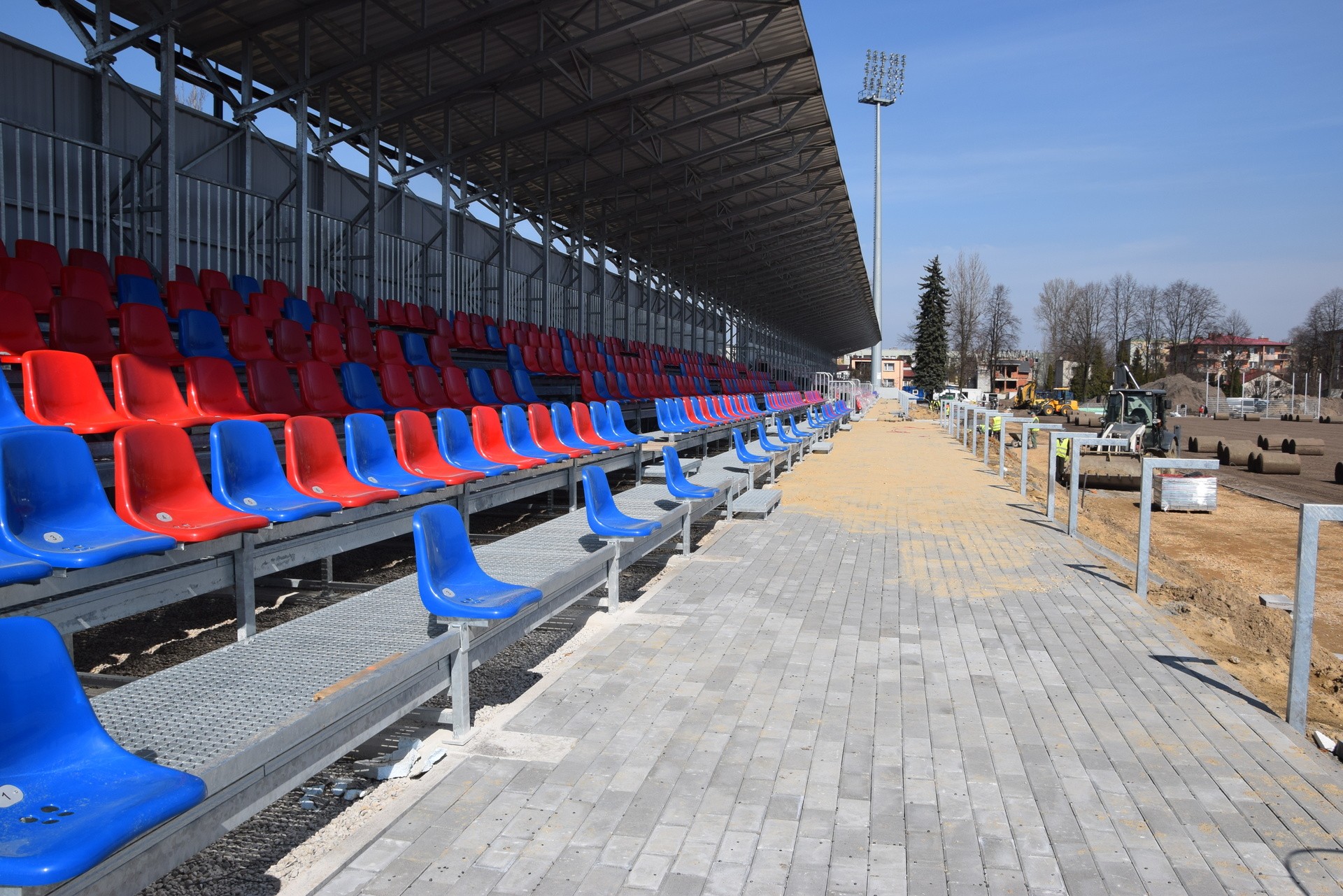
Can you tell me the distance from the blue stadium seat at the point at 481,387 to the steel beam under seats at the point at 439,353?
1.32 meters

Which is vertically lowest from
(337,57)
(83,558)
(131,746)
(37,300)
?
(131,746)

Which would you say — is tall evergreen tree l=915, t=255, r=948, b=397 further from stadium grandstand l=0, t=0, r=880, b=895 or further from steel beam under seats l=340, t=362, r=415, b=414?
steel beam under seats l=340, t=362, r=415, b=414

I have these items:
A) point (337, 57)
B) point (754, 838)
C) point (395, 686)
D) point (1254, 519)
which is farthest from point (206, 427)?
point (1254, 519)

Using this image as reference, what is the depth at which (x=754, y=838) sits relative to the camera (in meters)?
2.95

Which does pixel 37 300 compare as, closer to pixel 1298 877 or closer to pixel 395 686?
pixel 395 686

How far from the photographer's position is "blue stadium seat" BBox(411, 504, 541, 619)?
11.8ft

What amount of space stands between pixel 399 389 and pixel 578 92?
10.8 meters

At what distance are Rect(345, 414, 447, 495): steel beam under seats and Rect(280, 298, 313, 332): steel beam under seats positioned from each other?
16.3 feet

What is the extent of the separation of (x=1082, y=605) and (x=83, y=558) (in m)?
5.87

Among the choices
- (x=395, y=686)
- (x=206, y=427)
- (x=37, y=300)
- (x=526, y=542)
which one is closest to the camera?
(x=395, y=686)

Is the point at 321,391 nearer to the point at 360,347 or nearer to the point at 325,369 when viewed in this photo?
the point at 325,369

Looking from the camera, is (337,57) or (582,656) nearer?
(582,656)

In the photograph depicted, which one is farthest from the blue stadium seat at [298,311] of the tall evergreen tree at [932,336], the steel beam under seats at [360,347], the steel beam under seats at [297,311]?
the tall evergreen tree at [932,336]

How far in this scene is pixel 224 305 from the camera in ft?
31.1
